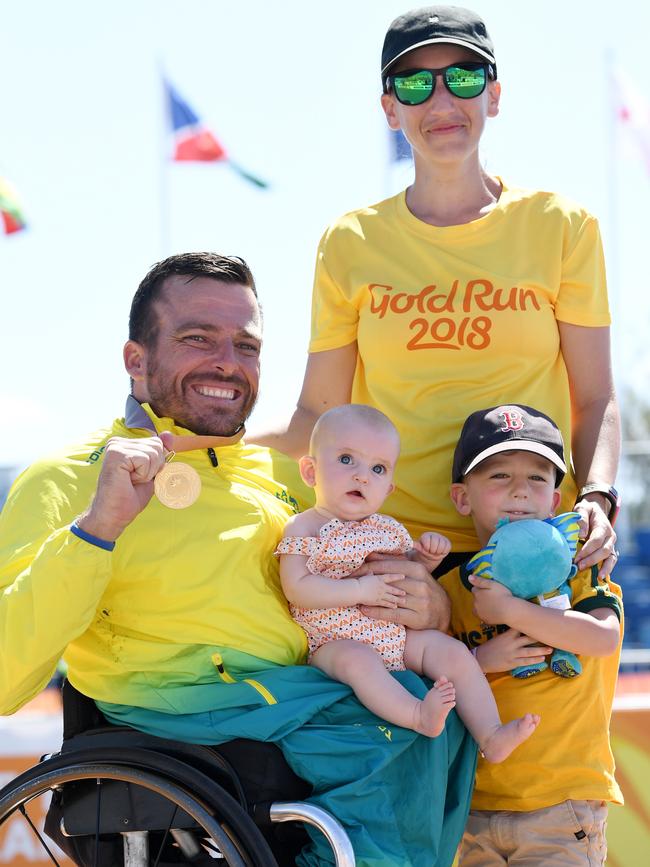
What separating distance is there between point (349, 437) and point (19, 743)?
2888 mm

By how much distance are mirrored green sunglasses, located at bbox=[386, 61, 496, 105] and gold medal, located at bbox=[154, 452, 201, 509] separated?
45.6 inches

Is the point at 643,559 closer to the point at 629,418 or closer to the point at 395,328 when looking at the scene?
the point at 395,328

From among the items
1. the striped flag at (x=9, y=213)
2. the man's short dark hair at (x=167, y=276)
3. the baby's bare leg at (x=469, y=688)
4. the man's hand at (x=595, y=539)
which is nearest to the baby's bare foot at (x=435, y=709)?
the baby's bare leg at (x=469, y=688)

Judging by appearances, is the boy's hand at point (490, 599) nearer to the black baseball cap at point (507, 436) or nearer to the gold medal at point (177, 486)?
the black baseball cap at point (507, 436)

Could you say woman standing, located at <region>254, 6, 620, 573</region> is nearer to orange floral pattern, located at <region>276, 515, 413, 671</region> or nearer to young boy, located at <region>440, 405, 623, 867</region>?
young boy, located at <region>440, 405, 623, 867</region>

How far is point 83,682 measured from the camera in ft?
8.95

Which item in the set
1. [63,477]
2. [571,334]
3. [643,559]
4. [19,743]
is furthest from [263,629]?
[643,559]

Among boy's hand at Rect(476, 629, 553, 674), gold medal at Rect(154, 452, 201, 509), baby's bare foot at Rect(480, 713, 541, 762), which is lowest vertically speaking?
baby's bare foot at Rect(480, 713, 541, 762)

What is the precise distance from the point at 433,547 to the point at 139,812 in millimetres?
874

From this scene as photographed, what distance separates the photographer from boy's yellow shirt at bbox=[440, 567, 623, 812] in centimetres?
280

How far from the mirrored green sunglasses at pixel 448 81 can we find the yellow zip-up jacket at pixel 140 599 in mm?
1152

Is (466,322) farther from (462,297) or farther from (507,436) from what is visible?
(507,436)

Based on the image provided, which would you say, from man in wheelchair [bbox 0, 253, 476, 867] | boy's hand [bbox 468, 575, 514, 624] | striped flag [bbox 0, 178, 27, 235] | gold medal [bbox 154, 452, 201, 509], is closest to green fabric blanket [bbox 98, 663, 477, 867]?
man in wheelchair [bbox 0, 253, 476, 867]

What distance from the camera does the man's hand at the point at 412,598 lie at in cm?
271
